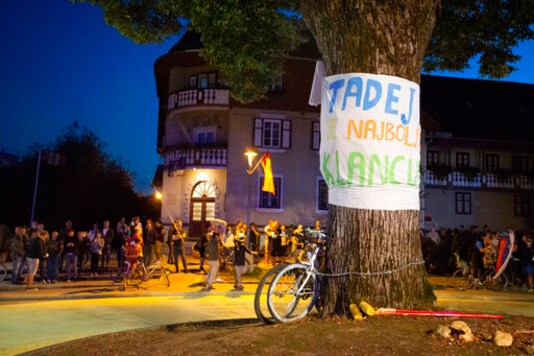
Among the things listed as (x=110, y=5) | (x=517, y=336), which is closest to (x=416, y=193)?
(x=517, y=336)

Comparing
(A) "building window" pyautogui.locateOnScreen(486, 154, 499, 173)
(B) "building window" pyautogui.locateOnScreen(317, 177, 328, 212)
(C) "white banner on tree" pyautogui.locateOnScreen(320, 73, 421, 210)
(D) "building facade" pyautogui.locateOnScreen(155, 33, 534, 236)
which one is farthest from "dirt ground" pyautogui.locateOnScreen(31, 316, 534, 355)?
(A) "building window" pyautogui.locateOnScreen(486, 154, 499, 173)

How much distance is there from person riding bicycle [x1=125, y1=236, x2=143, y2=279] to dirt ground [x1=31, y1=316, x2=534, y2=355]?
9348 millimetres

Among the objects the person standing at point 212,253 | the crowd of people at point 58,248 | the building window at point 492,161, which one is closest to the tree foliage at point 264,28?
the person standing at point 212,253

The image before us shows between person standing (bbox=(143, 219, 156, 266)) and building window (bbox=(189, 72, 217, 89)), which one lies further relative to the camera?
building window (bbox=(189, 72, 217, 89))

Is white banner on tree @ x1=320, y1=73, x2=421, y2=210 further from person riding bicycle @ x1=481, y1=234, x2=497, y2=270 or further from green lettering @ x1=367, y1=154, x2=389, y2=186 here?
person riding bicycle @ x1=481, y1=234, x2=497, y2=270

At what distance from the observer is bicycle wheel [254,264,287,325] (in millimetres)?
6988

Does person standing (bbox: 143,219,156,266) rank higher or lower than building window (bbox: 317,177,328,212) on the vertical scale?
lower

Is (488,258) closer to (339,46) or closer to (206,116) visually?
(339,46)

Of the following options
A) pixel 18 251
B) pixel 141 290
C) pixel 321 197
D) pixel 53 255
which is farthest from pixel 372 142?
pixel 321 197

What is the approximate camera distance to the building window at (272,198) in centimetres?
3102

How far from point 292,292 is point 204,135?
2624 cm

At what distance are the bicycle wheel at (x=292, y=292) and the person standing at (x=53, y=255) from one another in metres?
12.0

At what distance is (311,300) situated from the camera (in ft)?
23.0

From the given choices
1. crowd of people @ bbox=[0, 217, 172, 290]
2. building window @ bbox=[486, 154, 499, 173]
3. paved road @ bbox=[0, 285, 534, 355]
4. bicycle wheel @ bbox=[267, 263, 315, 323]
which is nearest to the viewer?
bicycle wheel @ bbox=[267, 263, 315, 323]
